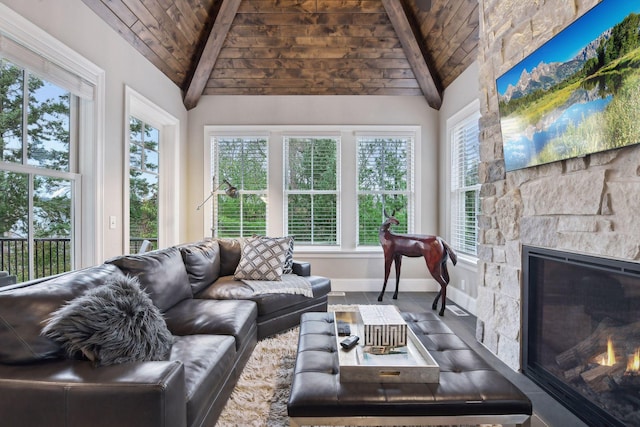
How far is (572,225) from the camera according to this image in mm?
1829

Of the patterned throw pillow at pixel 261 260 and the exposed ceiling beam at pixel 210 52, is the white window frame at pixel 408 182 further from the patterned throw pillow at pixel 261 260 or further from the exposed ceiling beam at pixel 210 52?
the exposed ceiling beam at pixel 210 52

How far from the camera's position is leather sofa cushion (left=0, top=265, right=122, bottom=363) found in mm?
1183

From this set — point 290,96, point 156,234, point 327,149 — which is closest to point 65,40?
point 156,234

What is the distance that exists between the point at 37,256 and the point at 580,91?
3678mm

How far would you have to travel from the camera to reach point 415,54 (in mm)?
3977

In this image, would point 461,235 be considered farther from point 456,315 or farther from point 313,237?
point 313,237

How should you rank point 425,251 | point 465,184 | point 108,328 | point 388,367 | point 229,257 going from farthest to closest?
1. point 465,184
2. point 425,251
3. point 229,257
4. point 388,367
5. point 108,328

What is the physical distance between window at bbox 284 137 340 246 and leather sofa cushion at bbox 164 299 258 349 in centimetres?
224

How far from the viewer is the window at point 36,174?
2.12 m

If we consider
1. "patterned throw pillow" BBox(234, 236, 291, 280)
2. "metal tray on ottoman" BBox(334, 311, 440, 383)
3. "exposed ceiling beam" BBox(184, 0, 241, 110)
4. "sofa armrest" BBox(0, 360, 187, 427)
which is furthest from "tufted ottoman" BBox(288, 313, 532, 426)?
"exposed ceiling beam" BBox(184, 0, 241, 110)

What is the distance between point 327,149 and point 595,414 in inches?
152

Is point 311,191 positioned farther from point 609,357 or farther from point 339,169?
point 609,357

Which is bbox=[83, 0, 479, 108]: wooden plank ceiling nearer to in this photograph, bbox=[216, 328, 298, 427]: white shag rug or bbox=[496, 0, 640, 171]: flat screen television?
bbox=[496, 0, 640, 171]: flat screen television

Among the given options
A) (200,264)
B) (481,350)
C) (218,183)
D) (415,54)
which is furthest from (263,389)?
(415,54)
